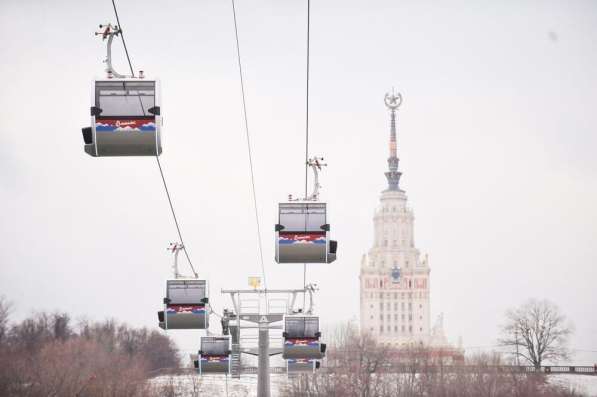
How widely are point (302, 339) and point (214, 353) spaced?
22.7 ft

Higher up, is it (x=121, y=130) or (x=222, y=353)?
(x=121, y=130)

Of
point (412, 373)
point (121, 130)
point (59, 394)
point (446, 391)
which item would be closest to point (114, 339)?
point (412, 373)

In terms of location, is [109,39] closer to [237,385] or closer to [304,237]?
[304,237]

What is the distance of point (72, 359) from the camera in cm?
12544

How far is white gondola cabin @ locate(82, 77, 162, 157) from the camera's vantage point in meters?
33.5

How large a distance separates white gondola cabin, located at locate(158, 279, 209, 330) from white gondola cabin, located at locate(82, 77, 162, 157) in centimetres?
2269

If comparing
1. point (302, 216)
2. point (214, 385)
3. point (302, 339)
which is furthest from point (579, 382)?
point (302, 216)

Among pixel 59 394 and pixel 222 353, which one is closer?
pixel 222 353

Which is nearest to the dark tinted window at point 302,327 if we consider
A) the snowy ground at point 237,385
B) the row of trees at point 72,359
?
the row of trees at point 72,359

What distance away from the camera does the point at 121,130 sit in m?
33.9

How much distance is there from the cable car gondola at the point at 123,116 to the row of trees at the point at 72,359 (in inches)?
2312

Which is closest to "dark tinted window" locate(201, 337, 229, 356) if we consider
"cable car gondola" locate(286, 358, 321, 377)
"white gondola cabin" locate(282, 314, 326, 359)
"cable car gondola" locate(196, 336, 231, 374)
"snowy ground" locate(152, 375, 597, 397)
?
"cable car gondola" locate(196, 336, 231, 374)

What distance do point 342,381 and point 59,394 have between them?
3708 centimetres

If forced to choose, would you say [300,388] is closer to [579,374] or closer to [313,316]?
[579,374]
